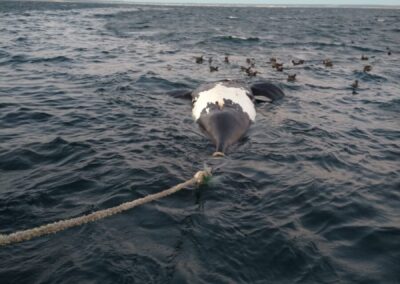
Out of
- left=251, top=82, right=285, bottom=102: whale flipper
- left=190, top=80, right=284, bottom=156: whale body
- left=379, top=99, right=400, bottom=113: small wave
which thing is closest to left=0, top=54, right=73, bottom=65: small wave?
left=190, top=80, right=284, bottom=156: whale body

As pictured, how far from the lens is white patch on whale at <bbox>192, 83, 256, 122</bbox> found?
474 inches

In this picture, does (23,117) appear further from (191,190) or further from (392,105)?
(392,105)

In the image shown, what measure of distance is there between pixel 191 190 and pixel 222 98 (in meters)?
4.90

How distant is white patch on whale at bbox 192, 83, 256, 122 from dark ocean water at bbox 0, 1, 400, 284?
51 centimetres

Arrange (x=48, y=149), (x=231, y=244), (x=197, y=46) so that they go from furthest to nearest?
(x=197, y=46) → (x=48, y=149) → (x=231, y=244)

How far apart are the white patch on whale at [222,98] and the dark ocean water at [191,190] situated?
1.68ft

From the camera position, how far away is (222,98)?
12102mm

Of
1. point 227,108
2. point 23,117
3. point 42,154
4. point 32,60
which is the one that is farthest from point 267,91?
point 32,60

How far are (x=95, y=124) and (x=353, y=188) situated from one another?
7139 millimetres

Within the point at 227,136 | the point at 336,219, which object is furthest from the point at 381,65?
the point at 336,219

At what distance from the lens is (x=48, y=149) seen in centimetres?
981

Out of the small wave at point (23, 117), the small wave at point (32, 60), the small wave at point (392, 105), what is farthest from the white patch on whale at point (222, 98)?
the small wave at point (32, 60)

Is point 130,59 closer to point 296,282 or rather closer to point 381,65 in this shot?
point 381,65

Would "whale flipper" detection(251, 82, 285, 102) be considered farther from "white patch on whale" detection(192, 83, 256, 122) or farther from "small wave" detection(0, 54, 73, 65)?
"small wave" detection(0, 54, 73, 65)
